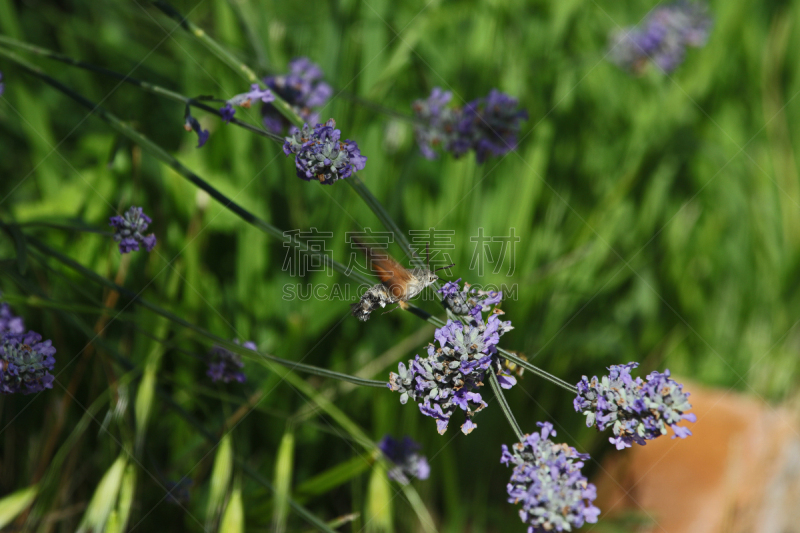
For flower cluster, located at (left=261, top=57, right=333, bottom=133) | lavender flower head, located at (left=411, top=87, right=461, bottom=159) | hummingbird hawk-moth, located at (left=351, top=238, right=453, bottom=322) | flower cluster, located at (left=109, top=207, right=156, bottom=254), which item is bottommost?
flower cluster, located at (left=109, top=207, right=156, bottom=254)

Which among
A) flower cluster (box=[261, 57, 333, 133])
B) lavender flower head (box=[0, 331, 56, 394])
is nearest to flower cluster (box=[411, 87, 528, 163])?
flower cluster (box=[261, 57, 333, 133])

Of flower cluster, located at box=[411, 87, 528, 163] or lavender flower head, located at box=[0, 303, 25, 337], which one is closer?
lavender flower head, located at box=[0, 303, 25, 337]

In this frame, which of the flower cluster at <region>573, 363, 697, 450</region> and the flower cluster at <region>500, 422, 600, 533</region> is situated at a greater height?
the flower cluster at <region>573, 363, 697, 450</region>

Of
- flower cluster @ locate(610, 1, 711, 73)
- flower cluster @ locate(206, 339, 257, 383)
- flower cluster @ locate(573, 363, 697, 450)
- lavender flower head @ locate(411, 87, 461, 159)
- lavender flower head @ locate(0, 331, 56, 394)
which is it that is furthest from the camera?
flower cluster @ locate(610, 1, 711, 73)

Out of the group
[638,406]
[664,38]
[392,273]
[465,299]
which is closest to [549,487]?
[638,406]

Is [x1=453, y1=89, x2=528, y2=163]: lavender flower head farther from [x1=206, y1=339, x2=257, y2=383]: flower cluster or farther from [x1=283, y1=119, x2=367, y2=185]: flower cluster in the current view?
[x1=206, y1=339, x2=257, y2=383]: flower cluster

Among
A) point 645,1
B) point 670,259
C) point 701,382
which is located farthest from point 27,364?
point 645,1

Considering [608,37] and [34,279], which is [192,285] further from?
[608,37]
